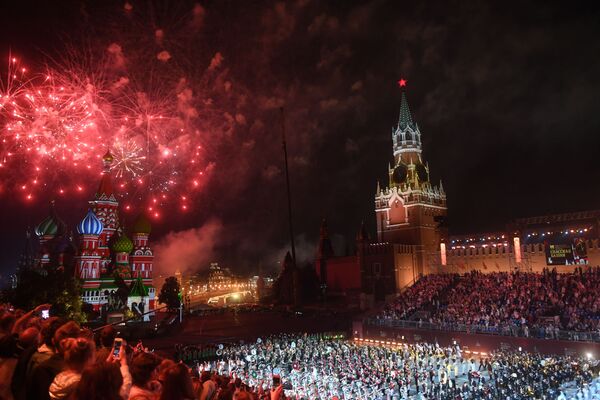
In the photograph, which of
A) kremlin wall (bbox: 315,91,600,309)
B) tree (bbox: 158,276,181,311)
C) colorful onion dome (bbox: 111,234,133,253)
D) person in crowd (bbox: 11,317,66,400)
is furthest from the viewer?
colorful onion dome (bbox: 111,234,133,253)

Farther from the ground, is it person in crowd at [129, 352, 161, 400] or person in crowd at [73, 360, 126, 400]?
person in crowd at [73, 360, 126, 400]

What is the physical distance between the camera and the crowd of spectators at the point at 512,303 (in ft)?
91.9

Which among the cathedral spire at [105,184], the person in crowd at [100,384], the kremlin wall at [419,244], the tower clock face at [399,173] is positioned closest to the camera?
Answer: the person in crowd at [100,384]

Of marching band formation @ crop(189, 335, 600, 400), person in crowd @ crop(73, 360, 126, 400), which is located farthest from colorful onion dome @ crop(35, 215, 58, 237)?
person in crowd @ crop(73, 360, 126, 400)

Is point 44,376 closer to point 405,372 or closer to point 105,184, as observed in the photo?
point 405,372

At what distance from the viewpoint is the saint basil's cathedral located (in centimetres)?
4659

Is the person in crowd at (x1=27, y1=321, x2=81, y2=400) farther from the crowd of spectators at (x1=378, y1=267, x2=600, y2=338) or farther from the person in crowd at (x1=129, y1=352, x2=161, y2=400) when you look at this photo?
the crowd of spectators at (x1=378, y1=267, x2=600, y2=338)

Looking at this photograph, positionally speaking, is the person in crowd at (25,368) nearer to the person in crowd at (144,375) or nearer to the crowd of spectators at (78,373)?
the crowd of spectators at (78,373)

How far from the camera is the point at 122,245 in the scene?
5188 centimetres

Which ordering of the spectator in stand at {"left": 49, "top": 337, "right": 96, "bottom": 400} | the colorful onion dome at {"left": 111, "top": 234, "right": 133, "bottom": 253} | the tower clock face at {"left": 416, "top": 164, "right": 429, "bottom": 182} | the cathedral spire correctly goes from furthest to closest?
the tower clock face at {"left": 416, "top": 164, "right": 429, "bottom": 182}
the cathedral spire
the colorful onion dome at {"left": 111, "top": 234, "right": 133, "bottom": 253}
the spectator in stand at {"left": 49, "top": 337, "right": 96, "bottom": 400}

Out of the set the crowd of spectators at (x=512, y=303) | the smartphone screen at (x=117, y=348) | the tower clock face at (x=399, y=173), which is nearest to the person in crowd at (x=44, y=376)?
the smartphone screen at (x=117, y=348)

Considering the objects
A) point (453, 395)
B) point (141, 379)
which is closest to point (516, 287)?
point (453, 395)

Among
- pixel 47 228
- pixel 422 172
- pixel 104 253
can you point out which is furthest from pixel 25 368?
pixel 422 172

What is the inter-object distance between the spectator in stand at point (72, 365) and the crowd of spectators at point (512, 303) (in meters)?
28.7
